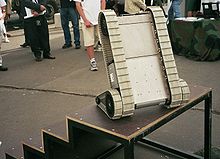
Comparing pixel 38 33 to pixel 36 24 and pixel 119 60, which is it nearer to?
pixel 36 24

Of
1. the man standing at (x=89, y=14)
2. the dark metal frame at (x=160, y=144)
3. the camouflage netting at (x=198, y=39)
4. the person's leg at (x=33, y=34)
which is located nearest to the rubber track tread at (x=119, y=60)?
the dark metal frame at (x=160, y=144)

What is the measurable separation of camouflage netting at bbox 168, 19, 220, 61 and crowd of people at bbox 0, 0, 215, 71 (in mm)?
906

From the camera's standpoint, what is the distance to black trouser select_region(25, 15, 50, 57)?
714 centimetres

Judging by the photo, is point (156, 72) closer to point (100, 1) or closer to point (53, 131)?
point (53, 131)

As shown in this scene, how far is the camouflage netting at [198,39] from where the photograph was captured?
20.2ft

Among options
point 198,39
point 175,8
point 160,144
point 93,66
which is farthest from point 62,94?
point 175,8

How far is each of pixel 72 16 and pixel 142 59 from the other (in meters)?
5.94

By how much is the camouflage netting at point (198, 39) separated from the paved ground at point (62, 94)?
0.16 meters

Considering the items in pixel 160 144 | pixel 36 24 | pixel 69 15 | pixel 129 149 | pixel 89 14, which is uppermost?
pixel 89 14

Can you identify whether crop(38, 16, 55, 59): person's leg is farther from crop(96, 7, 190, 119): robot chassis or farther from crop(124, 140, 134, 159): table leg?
crop(124, 140, 134, 159): table leg

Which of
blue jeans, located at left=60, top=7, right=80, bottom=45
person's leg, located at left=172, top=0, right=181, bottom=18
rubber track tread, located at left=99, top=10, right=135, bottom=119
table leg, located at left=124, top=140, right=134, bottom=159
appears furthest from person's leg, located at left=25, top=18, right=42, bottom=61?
table leg, located at left=124, top=140, right=134, bottom=159

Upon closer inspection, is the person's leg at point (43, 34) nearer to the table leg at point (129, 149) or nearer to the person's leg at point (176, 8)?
the person's leg at point (176, 8)

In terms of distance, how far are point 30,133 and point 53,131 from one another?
53.8 inches

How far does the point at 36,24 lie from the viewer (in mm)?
7180
